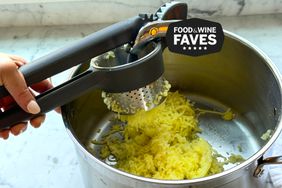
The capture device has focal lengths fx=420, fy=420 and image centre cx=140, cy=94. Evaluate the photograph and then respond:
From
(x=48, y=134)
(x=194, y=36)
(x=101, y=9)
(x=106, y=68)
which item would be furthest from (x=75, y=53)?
(x=101, y=9)

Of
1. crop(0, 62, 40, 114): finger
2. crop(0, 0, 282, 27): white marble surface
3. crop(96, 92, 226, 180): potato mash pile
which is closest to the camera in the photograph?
crop(0, 62, 40, 114): finger

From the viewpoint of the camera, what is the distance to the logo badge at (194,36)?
567 millimetres

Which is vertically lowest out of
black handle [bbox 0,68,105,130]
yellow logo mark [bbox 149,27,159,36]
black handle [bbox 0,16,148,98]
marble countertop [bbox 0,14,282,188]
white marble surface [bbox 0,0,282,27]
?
marble countertop [bbox 0,14,282,188]

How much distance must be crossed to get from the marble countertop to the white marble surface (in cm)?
2

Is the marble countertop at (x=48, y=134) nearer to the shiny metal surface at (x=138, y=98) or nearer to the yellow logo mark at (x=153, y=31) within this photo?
the shiny metal surface at (x=138, y=98)

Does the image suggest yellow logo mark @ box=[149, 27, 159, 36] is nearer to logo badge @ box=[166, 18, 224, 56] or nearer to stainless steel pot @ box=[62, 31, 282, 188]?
logo badge @ box=[166, 18, 224, 56]

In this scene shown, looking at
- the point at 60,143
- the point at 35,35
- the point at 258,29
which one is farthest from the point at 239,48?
the point at 35,35

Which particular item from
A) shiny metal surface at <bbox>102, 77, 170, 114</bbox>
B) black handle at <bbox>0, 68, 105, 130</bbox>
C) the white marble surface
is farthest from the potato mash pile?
the white marble surface

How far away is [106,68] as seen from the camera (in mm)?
568

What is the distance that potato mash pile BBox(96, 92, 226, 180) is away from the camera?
0.65m

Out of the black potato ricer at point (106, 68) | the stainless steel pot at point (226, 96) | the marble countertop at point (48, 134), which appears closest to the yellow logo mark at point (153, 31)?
the black potato ricer at point (106, 68)

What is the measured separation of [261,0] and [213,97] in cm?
27

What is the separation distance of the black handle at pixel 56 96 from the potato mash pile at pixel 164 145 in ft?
0.47

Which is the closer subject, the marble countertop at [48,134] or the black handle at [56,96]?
the black handle at [56,96]
